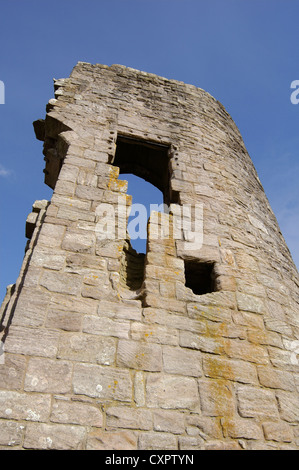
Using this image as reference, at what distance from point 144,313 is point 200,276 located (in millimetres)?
979

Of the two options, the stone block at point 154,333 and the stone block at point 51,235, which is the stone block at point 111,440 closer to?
the stone block at point 154,333

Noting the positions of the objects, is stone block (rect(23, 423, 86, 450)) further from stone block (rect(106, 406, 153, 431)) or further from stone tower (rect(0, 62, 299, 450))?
stone block (rect(106, 406, 153, 431))

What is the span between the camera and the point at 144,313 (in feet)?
9.36

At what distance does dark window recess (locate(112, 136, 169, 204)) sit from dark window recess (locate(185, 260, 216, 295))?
65.0 inches

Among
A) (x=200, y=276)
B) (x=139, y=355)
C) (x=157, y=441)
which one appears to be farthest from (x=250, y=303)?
(x=157, y=441)

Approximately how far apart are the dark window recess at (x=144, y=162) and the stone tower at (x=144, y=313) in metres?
0.47

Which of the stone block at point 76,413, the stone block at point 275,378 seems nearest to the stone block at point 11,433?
the stone block at point 76,413

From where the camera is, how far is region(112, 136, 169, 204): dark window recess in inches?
198

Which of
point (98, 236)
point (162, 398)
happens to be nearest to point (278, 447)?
point (162, 398)

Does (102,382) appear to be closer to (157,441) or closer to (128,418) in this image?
(128,418)

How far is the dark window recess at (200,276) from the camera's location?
3.44 m

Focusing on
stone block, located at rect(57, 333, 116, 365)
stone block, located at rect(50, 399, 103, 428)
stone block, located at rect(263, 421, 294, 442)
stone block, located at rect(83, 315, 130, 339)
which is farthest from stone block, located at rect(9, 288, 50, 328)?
stone block, located at rect(263, 421, 294, 442)

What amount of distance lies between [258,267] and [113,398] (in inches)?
81.7
